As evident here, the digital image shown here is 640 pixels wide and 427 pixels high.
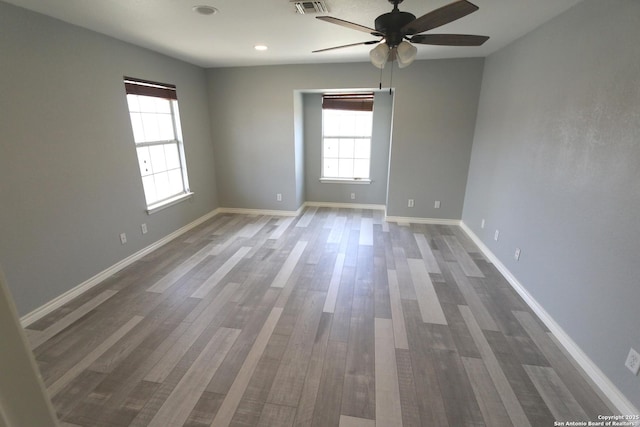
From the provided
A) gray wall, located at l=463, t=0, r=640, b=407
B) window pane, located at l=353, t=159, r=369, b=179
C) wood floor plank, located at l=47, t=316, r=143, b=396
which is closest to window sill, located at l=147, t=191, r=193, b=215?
wood floor plank, located at l=47, t=316, r=143, b=396

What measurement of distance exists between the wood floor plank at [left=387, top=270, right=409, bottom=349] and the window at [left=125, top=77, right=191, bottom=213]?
121 inches

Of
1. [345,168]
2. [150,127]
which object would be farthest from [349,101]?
[150,127]

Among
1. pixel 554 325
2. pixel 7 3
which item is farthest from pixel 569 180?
pixel 7 3

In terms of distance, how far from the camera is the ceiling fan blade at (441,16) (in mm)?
1562

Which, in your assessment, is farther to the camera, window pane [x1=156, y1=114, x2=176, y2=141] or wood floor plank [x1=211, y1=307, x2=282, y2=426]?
window pane [x1=156, y1=114, x2=176, y2=141]

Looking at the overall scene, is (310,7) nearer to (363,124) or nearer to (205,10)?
(205,10)

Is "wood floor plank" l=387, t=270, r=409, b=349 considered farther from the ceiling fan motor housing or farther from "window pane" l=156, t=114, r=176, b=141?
"window pane" l=156, t=114, r=176, b=141

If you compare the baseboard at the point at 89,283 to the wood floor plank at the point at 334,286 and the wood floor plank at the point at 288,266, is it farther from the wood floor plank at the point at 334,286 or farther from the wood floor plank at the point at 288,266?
the wood floor plank at the point at 334,286

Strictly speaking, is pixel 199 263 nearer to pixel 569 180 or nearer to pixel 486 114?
pixel 569 180

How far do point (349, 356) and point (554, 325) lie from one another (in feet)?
5.53

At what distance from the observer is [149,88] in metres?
3.57

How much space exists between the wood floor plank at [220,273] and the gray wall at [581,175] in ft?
10.0

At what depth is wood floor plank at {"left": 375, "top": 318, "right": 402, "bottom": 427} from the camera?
168 cm

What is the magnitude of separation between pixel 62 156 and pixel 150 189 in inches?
47.8
